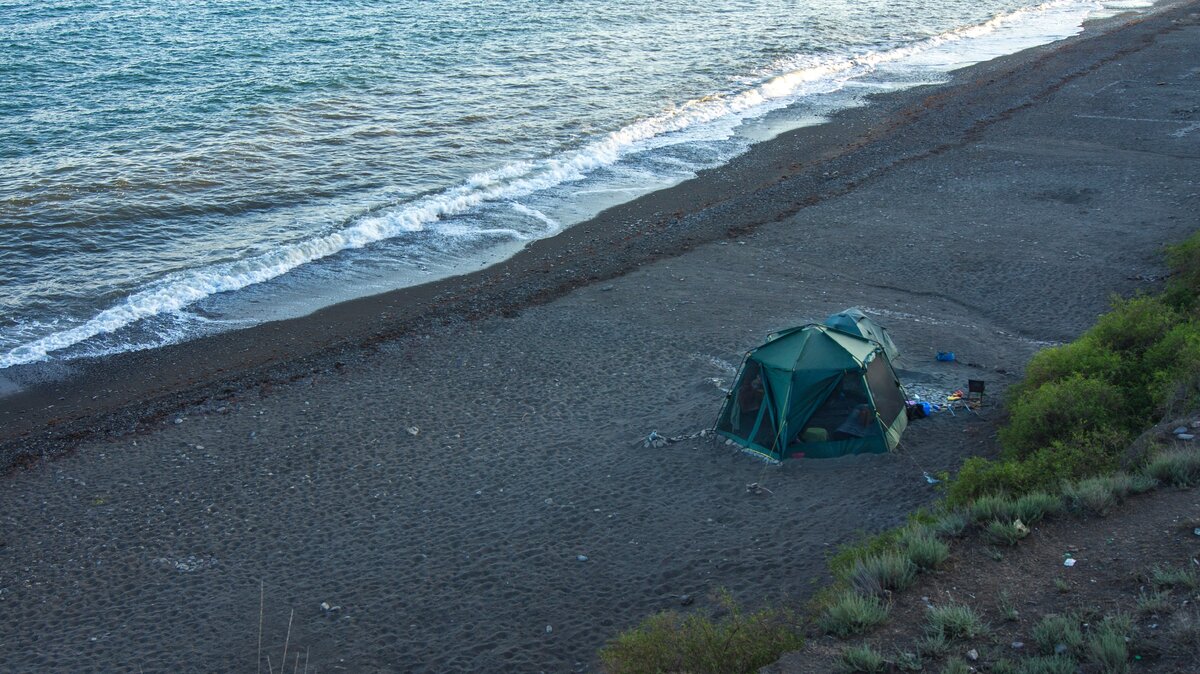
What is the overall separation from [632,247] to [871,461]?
31.4ft

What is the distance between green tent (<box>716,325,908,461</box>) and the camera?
12.8 meters

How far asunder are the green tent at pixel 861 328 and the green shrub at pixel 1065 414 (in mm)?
2636

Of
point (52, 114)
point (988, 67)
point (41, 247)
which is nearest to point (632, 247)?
point (41, 247)

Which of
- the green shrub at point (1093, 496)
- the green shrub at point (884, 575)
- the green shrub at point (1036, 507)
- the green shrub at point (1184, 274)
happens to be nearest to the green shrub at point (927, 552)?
the green shrub at point (884, 575)

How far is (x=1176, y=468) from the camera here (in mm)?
9234

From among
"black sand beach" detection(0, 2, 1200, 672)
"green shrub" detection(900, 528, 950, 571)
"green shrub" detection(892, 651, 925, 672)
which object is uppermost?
"green shrub" detection(892, 651, 925, 672)

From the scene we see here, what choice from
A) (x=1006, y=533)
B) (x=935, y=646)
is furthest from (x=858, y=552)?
(x=935, y=646)

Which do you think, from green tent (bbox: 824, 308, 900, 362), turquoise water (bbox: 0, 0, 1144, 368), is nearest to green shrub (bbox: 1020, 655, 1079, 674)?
green tent (bbox: 824, 308, 900, 362)

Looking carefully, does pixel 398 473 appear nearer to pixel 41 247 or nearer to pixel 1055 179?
pixel 41 247

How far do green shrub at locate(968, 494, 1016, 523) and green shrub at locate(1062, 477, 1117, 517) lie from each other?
0.54 metres

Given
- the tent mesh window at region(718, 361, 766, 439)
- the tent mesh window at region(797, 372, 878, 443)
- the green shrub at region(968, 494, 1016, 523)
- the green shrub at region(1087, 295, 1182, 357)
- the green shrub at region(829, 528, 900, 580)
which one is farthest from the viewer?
the tent mesh window at region(718, 361, 766, 439)

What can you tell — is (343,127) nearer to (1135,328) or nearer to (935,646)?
(1135,328)

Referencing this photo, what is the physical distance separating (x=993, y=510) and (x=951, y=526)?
0.45 metres

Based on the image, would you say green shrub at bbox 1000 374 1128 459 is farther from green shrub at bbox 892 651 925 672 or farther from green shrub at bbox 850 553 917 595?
green shrub at bbox 892 651 925 672
